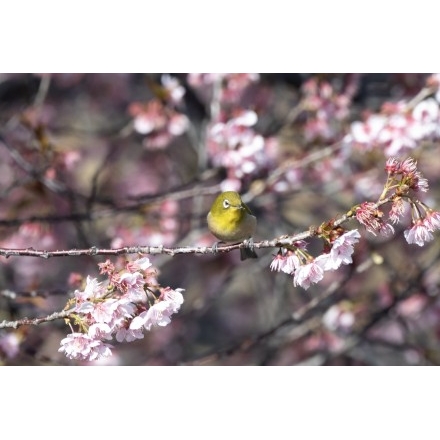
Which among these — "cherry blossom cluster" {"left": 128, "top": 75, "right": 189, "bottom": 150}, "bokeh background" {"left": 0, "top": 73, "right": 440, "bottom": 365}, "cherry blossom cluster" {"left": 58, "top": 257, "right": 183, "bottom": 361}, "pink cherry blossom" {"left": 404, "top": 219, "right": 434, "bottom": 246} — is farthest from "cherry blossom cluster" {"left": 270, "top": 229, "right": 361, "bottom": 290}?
"cherry blossom cluster" {"left": 128, "top": 75, "right": 189, "bottom": 150}

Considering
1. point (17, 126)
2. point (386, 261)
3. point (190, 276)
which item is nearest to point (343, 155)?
point (386, 261)

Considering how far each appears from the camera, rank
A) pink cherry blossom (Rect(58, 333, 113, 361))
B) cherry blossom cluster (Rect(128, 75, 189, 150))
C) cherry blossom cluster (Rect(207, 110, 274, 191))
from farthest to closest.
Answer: cherry blossom cluster (Rect(128, 75, 189, 150)) < cherry blossom cluster (Rect(207, 110, 274, 191)) < pink cherry blossom (Rect(58, 333, 113, 361))

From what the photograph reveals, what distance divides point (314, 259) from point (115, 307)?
1.40 feet

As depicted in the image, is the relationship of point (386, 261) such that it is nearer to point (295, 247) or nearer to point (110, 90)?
point (110, 90)

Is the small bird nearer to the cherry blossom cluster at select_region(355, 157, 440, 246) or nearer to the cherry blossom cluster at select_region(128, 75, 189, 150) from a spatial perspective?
the cherry blossom cluster at select_region(355, 157, 440, 246)

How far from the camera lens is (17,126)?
3.44 metres

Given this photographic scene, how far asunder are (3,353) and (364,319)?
1791 mm

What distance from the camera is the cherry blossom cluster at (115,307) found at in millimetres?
1526

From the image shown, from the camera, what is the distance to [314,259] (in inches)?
58.2

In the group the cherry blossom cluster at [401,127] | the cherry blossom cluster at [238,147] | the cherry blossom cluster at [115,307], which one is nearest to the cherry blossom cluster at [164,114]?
the cherry blossom cluster at [238,147]

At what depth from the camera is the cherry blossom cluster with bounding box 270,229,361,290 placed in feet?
4.61

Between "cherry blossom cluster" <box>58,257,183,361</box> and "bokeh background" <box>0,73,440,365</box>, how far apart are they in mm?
1098

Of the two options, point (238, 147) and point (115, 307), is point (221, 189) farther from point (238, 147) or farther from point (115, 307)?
point (115, 307)

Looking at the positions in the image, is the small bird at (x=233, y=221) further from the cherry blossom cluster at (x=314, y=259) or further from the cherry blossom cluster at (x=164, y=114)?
the cherry blossom cluster at (x=164, y=114)
